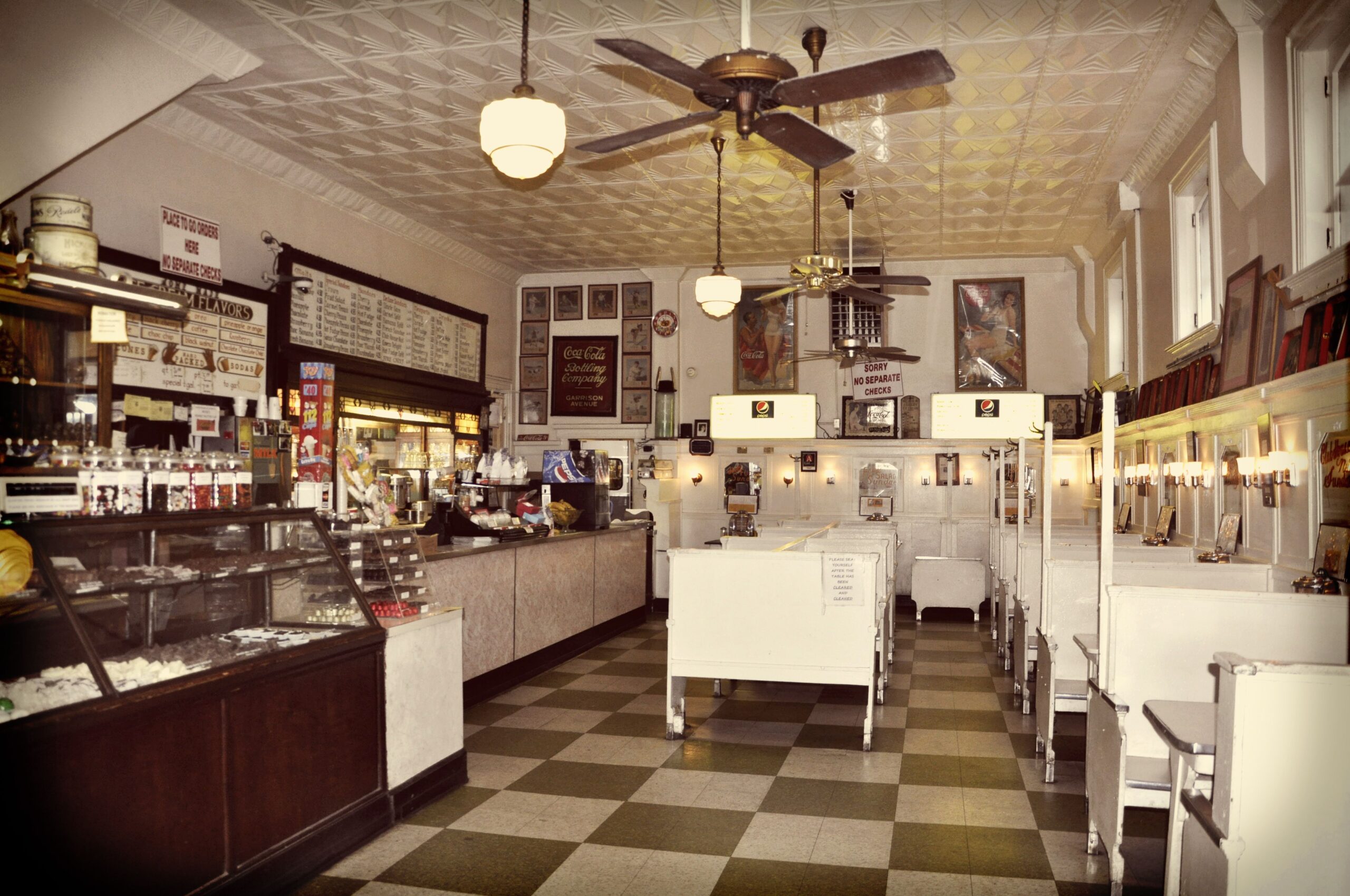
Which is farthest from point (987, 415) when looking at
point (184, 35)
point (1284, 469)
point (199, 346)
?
point (184, 35)

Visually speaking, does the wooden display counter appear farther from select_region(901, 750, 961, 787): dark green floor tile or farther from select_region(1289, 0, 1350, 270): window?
select_region(1289, 0, 1350, 270): window

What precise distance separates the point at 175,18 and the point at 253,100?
4.07 ft

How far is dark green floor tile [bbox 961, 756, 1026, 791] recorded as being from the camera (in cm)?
468

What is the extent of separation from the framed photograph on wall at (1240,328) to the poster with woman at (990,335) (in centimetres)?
553

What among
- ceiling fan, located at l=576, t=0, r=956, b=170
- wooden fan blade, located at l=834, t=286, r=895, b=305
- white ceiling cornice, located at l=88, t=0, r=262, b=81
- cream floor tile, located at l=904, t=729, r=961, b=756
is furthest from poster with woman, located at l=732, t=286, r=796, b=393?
ceiling fan, located at l=576, t=0, r=956, b=170

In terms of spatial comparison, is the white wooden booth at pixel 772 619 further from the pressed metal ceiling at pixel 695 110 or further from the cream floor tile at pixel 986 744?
the pressed metal ceiling at pixel 695 110

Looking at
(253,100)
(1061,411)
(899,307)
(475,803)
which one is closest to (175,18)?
(253,100)

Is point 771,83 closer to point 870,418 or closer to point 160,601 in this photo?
point 160,601

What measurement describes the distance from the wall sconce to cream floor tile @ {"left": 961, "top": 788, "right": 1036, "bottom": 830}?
2.28 metres

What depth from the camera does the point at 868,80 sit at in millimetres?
3664

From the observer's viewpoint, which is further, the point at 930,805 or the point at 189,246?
the point at 189,246

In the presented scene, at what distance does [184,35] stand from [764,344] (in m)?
7.89

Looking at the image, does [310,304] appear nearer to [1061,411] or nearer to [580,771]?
[580,771]

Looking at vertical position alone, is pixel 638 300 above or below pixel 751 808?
above
